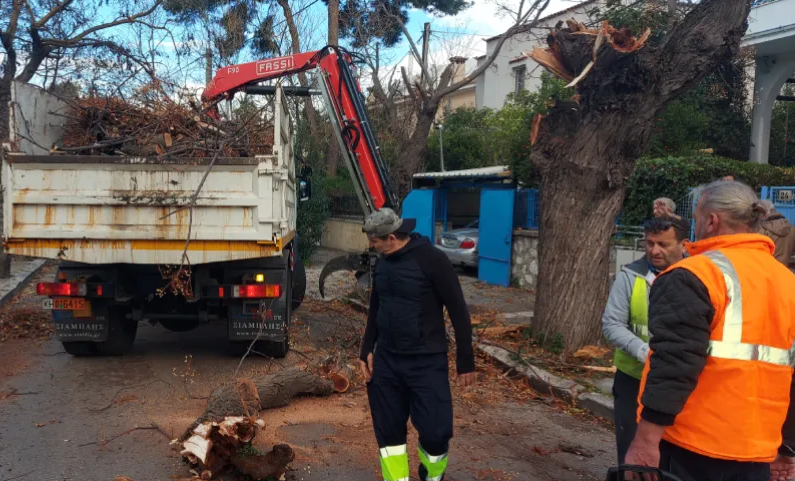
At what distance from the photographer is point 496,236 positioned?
14.0m

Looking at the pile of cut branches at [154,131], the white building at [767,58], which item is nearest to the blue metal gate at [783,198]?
the white building at [767,58]

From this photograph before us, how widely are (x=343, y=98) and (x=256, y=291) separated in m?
2.91

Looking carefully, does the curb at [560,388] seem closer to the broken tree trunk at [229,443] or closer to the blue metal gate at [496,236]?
the broken tree trunk at [229,443]

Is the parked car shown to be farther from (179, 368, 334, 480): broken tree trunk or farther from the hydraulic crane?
(179, 368, 334, 480): broken tree trunk

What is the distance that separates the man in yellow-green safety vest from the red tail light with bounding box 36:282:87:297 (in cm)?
520

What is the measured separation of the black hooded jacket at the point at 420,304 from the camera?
3.85 meters

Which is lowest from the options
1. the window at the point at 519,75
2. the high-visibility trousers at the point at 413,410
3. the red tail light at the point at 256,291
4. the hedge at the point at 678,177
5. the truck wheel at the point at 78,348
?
the truck wheel at the point at 78,348

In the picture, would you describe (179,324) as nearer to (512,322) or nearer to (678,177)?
(512,322)

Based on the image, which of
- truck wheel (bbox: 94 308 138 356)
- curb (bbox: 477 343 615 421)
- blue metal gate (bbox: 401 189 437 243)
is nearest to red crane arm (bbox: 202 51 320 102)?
truck wheel (bbox: 94 308 138 356)

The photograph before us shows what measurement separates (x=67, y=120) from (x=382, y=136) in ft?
42.3

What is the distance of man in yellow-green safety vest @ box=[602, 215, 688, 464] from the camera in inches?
138

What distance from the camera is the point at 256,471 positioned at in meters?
4.09

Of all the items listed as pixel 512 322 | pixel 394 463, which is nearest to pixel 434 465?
pixel 394 463

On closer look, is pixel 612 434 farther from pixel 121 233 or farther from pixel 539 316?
pixel 121 233
